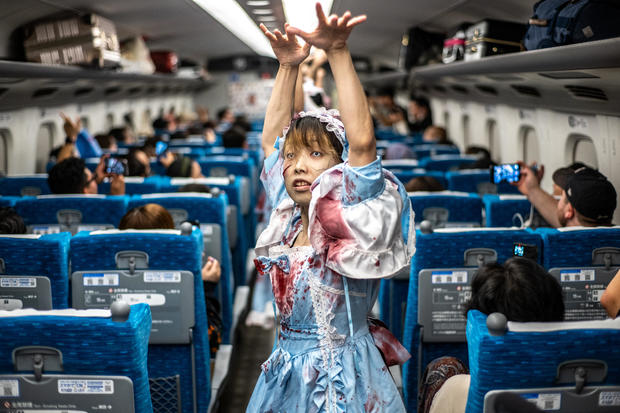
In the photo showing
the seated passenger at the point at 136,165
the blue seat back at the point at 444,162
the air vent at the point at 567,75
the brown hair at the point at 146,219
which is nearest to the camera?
the brown hair at the point at 146,219

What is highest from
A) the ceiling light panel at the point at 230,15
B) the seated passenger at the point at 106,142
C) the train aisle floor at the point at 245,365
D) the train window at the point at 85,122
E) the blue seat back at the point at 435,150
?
the ceiling light panel at the point at 230,15

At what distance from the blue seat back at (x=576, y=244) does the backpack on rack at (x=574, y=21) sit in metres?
1.27

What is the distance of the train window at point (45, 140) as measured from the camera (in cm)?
908

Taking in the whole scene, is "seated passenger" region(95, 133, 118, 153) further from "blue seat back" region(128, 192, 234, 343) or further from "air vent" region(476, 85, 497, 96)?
"blue seat back" region(128, 192, 234, 343)

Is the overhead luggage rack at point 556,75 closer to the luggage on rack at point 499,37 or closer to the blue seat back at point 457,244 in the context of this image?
the luggage on rack at point 499,37

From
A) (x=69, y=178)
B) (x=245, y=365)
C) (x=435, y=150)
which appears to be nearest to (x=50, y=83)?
(x=69, y=178)

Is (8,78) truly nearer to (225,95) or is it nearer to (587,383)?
(587,383)

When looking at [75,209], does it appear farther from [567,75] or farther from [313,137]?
[567,75]

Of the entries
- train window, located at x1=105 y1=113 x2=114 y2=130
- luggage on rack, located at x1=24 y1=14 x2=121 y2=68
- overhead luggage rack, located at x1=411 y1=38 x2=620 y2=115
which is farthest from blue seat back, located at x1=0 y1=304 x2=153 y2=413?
train window, located at x1=105 y1=113 x2=114 y2=130

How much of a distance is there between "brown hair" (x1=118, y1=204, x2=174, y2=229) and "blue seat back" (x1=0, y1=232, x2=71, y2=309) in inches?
23.8

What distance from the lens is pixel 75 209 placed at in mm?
4035

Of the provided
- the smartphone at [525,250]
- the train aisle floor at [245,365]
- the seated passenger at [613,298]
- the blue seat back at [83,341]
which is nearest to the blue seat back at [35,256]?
the blue seat back at [83,341]

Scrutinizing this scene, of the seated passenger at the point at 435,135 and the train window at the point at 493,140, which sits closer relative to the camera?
the train window at the point at 493,140

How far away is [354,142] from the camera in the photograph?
170 cm
